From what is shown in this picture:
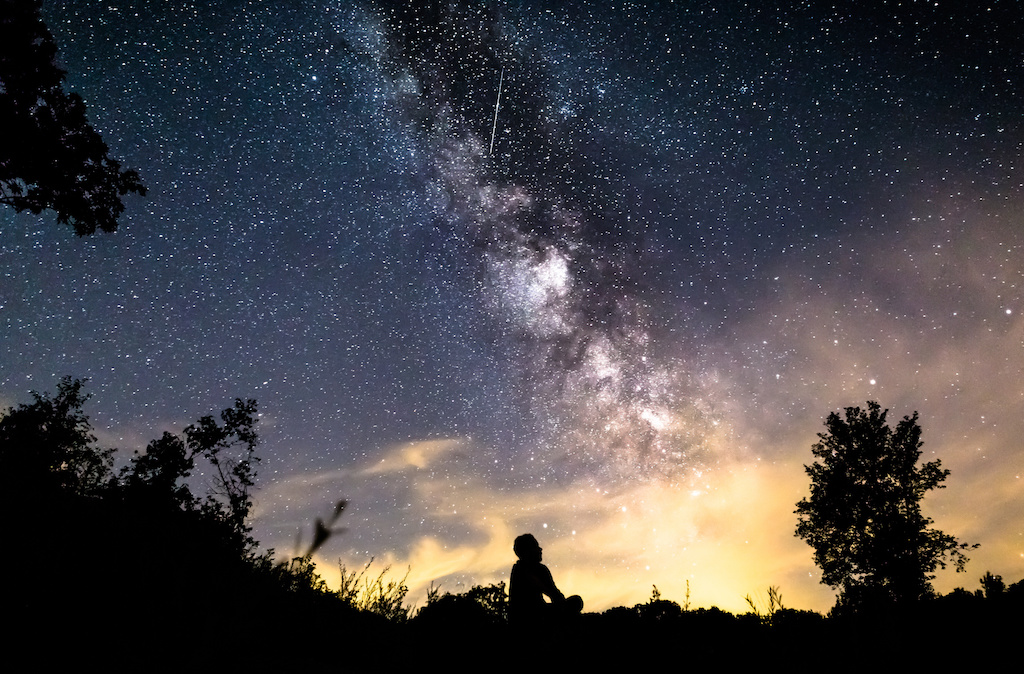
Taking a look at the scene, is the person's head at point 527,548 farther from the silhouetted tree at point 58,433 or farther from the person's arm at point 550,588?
the silhouetted tree at point 58,433

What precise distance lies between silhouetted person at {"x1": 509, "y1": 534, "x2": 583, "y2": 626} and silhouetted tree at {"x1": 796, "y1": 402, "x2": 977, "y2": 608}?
20.2 m

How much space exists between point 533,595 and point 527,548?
56 cm

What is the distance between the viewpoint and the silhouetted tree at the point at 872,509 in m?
18.6

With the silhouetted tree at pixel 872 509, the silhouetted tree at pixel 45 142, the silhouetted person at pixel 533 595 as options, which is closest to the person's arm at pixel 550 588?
the silhouetted person at pixel 533 595

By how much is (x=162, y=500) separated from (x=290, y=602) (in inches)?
709

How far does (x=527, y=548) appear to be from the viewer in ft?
17.8

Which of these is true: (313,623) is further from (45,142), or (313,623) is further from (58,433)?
(58,433)

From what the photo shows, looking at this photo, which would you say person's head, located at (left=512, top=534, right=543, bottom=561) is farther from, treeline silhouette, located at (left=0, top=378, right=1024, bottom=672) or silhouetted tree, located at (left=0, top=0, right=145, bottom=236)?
silhouetted tree, located at (left=0, top=0, right=145, bottom=236)

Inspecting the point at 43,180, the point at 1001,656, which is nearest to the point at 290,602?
the point at 1001,656

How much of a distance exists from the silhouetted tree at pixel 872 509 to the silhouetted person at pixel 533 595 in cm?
2019

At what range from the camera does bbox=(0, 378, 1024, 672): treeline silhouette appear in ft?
14.2

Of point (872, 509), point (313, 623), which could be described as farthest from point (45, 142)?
point (872, 509)

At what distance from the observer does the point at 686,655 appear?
189 inches

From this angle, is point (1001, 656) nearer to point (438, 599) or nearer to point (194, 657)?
point (438, 599)
